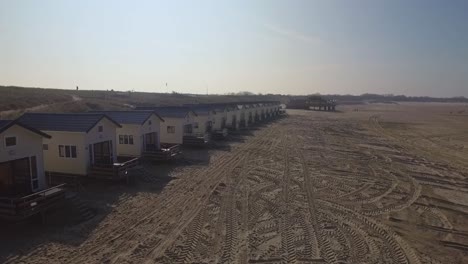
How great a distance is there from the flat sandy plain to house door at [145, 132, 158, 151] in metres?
2.83

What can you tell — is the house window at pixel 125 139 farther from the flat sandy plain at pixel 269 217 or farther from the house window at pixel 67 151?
the house window at pixel 67 151

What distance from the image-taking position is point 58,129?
1886 centimetres

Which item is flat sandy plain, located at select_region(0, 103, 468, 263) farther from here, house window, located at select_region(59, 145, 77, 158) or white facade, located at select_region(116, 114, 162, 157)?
house window, located at select_region(59, 145, 77, 158)

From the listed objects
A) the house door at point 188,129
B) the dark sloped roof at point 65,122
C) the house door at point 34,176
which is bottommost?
the house door at point 34,176

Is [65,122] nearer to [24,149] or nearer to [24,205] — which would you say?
[24,149]

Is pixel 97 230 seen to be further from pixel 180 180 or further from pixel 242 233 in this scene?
pixel 180 180

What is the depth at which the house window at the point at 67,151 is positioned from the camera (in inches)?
742

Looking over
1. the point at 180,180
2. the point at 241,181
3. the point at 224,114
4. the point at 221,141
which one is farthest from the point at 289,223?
the point at 224,114

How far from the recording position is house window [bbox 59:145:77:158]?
1884cm

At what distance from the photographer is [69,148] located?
1894 cm

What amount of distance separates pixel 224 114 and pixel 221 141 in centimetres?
732

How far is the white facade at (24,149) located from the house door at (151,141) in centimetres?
1003

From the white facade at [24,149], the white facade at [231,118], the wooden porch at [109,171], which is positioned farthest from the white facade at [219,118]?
the white facade at [24,149]

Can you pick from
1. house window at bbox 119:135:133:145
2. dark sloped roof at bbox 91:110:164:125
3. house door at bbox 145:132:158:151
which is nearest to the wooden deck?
house window at bbox 119:135:133:145
